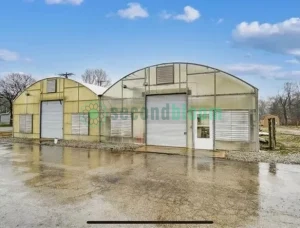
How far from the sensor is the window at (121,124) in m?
13.8

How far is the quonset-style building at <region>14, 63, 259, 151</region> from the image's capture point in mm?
11180

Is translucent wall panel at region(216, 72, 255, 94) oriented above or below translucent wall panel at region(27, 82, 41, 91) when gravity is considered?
below

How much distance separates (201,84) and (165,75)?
2.02 m

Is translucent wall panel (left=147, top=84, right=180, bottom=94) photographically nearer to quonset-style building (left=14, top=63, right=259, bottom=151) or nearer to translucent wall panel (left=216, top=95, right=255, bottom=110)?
quonset-style building (left=14, top=63, right=259, bottom=151)

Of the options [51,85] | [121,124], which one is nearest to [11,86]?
[51,85]

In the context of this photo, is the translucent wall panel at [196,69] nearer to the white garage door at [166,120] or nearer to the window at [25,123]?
the white garage door at [166,120]

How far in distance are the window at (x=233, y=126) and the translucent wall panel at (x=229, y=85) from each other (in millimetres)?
1004

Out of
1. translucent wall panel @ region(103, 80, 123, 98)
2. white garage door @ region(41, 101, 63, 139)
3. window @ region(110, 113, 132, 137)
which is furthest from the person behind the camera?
white garage door @ region(41, 101, 63, 139)

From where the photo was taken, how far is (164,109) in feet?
43.1

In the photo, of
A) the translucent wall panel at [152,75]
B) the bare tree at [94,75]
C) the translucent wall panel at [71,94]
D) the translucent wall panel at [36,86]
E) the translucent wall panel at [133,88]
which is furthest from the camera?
the bare tree at [94,75]

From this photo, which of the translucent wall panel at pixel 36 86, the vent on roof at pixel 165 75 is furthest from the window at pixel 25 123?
the vent on roof at pixel 165 75

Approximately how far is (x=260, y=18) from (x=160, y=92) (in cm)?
653

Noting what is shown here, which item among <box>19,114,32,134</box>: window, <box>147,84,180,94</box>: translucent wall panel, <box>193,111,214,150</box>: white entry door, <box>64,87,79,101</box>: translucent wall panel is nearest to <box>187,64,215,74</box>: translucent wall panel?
<box>147,84,180,94</box>: translucent wall panel

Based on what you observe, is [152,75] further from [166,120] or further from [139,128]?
[139,128]
